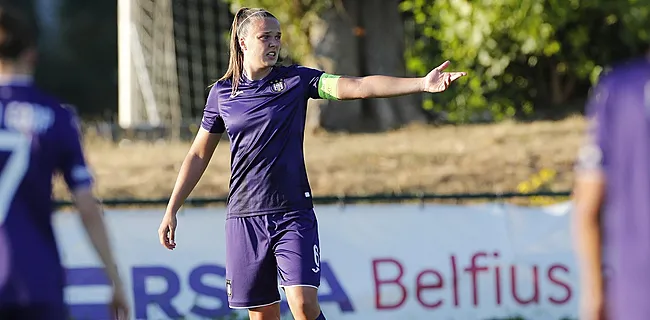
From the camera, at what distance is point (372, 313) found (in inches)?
372

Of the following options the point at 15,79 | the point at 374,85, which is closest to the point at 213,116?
the point at 374,85

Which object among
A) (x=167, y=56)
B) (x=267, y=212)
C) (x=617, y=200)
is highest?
(x=167, y=56)

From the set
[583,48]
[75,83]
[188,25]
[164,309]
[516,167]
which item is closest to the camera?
[164,309]

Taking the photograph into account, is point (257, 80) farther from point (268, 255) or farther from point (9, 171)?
point (9, 171)

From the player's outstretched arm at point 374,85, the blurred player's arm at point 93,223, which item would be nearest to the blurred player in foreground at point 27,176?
the blurred player's arm at point 93,223

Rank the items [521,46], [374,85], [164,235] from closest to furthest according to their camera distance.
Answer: [374,85]
[164,235]
[521,46]

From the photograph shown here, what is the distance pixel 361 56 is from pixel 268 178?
10182mm

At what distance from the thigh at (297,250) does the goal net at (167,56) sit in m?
13.6

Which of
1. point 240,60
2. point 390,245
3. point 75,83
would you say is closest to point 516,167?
point 390,245

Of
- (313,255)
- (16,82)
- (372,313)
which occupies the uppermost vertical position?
(16,82)

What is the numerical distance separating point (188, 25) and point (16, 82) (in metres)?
17.0

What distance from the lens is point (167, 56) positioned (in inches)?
819

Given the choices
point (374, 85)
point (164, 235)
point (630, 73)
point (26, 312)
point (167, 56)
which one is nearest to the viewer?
point (630, 73)

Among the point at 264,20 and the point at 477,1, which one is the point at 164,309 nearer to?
the point at 264,20
